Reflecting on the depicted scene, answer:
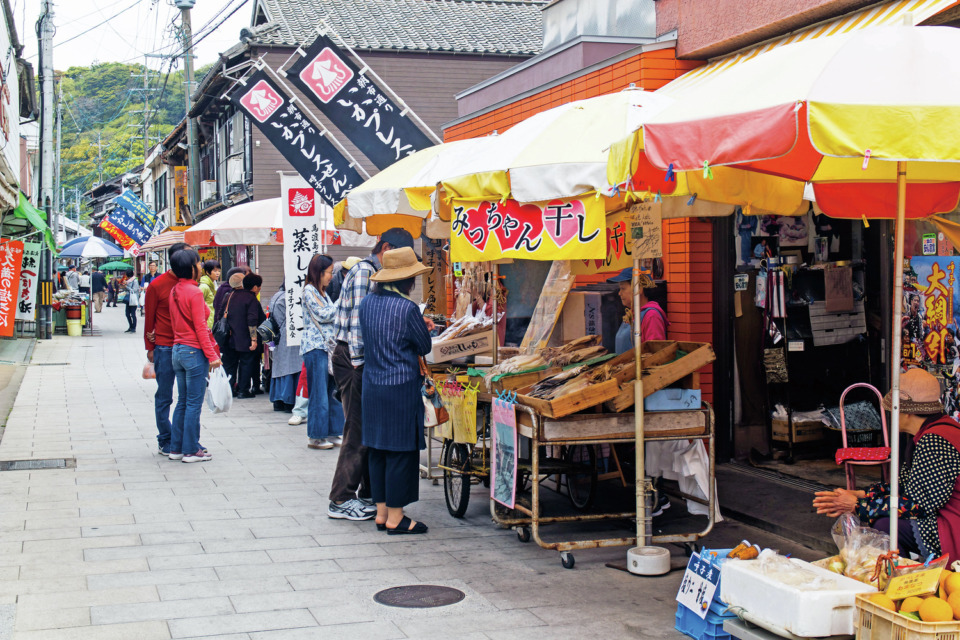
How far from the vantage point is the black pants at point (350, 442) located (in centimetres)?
696

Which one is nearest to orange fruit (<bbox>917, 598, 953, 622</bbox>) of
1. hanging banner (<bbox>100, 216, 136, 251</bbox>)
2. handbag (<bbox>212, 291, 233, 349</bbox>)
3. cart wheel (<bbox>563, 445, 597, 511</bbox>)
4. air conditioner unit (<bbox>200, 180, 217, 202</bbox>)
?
cart wheel (<bbox>563, 445, 597, 511</bbox>)

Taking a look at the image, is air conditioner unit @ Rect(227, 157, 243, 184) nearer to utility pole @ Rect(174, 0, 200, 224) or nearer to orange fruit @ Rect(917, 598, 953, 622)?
utility pole @ Rect(174, 0, 200, 224)

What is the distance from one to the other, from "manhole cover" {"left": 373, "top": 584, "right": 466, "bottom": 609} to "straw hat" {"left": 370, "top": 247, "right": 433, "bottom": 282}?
2.08 metres

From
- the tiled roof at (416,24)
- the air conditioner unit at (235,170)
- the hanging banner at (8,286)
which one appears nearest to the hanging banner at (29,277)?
the hanging banner at (8,286)

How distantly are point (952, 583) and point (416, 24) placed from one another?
78.8ft

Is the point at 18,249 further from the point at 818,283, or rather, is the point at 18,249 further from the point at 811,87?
the point at 811,87

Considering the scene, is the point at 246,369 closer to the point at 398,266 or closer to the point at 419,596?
the point at 398,266

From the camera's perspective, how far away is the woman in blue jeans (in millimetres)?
9164

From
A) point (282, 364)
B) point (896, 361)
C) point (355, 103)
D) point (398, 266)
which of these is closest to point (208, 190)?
point (282, 364)

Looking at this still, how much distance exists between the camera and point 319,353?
9812 mm

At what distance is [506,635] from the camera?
4.73 metres

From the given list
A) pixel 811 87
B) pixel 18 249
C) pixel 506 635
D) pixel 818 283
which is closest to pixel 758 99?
pixel 811 87

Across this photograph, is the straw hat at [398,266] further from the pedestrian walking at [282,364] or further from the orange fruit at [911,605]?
the pedestrian walking at [282,364]

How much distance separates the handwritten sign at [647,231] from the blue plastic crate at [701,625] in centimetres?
200
